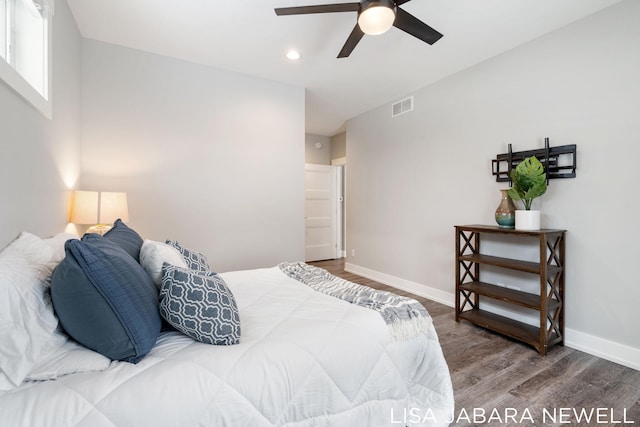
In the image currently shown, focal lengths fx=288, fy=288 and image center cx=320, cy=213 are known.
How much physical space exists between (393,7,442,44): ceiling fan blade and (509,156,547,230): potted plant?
1.29 meters

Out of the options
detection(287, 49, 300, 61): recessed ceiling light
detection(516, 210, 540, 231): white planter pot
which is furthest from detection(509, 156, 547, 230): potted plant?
detection(287, 49, 300, 61): recessed ceiling light

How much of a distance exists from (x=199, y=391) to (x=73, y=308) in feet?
1.69

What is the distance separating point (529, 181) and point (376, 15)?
1792mm

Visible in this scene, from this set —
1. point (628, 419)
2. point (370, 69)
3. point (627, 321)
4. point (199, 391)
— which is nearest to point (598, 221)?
point (627, 321)

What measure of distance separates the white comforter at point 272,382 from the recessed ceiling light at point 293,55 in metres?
2.49

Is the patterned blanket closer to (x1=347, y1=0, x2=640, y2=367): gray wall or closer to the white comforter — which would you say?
the white comforter

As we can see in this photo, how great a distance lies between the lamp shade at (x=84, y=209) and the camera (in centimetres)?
232

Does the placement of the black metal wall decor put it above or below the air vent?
below

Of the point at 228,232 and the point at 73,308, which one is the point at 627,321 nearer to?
the point at 73,308

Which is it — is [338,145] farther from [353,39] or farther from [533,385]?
[533,385]

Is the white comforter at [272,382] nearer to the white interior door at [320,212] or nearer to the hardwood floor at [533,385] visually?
the hardwood floor at [533,385]

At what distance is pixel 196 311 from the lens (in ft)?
3.85

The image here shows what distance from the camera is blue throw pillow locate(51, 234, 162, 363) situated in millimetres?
962

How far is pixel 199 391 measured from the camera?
965 mm
